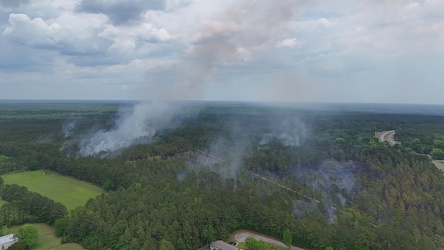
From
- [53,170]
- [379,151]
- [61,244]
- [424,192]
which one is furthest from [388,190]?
[53,170]

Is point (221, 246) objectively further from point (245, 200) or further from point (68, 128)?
point (68, 128)

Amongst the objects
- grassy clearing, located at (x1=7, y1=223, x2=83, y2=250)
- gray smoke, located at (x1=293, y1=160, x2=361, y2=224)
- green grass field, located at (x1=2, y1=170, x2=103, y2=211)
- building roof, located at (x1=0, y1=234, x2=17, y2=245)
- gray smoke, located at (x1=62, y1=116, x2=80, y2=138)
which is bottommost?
grassy clearing, located at (x1=7, y1=223, x2=83, y2=250)

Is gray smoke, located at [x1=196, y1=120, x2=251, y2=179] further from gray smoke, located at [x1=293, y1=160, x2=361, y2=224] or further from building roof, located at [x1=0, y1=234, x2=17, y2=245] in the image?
building roof, located at [x1=0, y1=234, x2=17, y2=245]

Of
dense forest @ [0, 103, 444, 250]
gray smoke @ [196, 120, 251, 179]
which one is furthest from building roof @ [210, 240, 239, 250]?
gray smoke @ [196, 120, 251, 179]

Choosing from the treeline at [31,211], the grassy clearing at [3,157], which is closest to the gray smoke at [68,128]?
the grassy clearing at [3,157]

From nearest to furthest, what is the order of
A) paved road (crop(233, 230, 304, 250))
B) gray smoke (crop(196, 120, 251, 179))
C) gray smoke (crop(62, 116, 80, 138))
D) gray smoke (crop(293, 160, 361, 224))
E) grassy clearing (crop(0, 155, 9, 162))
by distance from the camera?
paved road (crop(233, 230, 304, 250)) → gray smoke (crop(293, 160, 361, 224)) → gray smoke (crop(196, 120, 251, 179)) → grassy clearing (crop(0, 155, 9, 162)) → gray smoke (crop(62, 116, 80, 138))

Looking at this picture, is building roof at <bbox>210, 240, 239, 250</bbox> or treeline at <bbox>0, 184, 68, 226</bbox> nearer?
building roof at <bbox>210, 240, 239, 250</bbox>

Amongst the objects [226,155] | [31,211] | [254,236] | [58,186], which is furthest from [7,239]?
[226,155]
